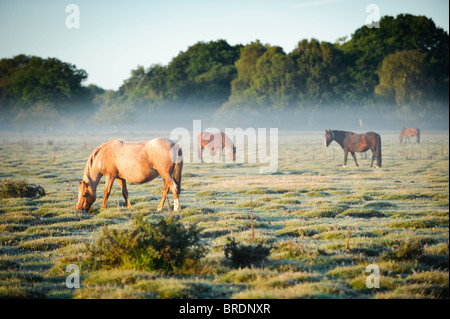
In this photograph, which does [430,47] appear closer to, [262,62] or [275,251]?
[262,62]

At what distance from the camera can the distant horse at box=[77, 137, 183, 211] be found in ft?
38.4

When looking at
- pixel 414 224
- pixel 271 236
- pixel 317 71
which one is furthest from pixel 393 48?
pixel 271 236

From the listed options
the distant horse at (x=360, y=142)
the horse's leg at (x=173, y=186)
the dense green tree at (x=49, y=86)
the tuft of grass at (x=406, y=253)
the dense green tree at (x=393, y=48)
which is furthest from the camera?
the dense green tree at (x=393, y=48)

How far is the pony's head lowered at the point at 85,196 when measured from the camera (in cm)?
1195

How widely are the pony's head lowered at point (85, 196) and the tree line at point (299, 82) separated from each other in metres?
64.2

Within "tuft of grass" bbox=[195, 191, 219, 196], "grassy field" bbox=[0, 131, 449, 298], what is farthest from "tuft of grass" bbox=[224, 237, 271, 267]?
"tuft of grass" bbox=[195, 191, 219, 196]

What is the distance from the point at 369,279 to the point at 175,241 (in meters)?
3.30

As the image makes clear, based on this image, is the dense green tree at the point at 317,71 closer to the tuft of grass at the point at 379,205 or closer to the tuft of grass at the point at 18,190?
the tuft of grass at the point at 379,205

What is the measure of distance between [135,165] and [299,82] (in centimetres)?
6874

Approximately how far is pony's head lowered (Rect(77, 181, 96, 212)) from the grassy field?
1.16 feet

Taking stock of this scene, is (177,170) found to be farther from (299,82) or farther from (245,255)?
(299,82)

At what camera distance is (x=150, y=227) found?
7.30 m

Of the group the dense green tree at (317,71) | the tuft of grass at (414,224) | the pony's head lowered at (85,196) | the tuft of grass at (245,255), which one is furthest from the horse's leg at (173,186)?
the dense green tree at (317,71)
